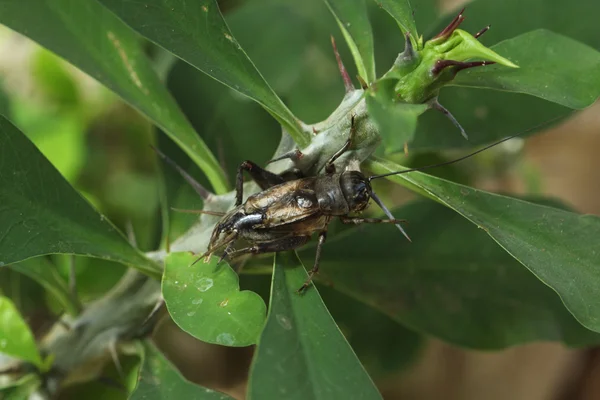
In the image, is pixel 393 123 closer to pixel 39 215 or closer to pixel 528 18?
pixel 39 215

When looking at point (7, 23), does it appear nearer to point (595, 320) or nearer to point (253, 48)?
point (253, 48)

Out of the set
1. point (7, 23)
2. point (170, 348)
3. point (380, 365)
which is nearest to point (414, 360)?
point (380, 365)

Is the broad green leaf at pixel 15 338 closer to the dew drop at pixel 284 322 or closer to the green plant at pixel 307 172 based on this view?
the green plant at pixel 307 172

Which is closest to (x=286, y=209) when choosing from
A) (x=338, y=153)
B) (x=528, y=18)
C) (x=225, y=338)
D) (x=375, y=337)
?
(x=338, y=153)

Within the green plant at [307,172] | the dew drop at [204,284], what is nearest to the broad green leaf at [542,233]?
the green plant at [307,172]

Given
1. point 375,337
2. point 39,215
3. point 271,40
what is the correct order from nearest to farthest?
point 39,215
point 271,40
point 375,337
